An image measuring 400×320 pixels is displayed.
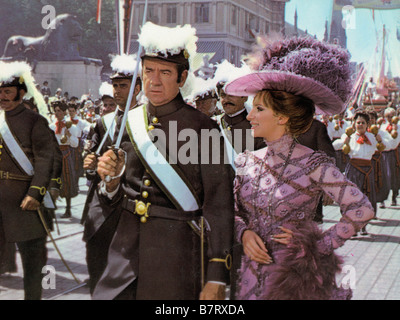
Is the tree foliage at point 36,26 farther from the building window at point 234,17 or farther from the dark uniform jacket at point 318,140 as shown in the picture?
the dark uniform jacket at point 318,140

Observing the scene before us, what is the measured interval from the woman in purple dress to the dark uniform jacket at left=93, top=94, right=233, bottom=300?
190 mm

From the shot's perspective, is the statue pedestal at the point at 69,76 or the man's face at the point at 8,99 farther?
the statue pedestal at the point at 69,76

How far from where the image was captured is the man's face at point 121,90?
225 inches

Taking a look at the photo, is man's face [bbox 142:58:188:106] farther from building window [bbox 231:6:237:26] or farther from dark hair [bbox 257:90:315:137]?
building window [bbox 231:6:237:26]

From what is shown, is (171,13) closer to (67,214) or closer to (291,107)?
(67,214)

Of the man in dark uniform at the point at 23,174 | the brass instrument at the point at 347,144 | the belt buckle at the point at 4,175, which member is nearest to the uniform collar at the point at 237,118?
the man in dark uniform at the point at 23,174

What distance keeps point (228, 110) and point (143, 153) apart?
305 cm

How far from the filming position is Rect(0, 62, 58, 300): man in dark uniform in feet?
17.2

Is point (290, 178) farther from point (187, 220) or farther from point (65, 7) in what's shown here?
point (65, 7)

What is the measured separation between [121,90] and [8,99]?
105 centimetres

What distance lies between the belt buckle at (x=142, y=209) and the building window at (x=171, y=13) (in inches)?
1825

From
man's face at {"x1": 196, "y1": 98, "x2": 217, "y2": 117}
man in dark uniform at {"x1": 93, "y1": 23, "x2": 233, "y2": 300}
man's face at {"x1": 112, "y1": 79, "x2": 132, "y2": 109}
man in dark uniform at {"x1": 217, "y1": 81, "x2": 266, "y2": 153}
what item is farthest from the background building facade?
man in dark uniform at {"x1": 93, "y1": 23, "x2": 233, "y2": 300}

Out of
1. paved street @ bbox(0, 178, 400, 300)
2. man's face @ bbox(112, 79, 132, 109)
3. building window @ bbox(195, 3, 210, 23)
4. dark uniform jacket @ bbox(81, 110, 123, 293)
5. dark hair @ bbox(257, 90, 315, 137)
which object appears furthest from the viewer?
building window @ bbox(195, 3, 210, 23)
